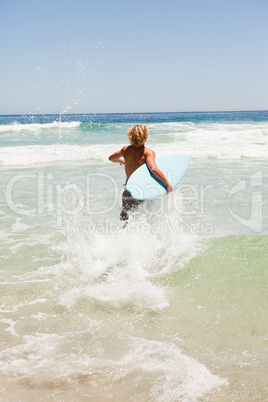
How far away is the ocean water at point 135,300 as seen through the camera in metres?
2.21

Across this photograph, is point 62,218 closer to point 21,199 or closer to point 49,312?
point 21,199

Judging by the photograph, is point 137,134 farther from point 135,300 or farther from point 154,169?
point 135,300

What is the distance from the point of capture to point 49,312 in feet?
10.1

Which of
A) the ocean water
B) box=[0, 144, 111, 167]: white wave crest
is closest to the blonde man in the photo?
the ocean water

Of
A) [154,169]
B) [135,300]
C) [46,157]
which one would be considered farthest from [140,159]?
[46,157]

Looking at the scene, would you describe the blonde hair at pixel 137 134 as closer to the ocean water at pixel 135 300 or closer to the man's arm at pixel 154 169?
the man's arm at pixel 154 169

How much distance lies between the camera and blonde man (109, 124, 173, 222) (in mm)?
4012

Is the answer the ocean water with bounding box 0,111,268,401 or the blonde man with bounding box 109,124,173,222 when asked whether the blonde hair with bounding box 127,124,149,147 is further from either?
the ocean water with bounding box 0,111,268,401

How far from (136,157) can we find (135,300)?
5.88ft

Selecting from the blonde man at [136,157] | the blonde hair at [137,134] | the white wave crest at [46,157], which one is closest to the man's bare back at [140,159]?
the blonde man at [136,157]

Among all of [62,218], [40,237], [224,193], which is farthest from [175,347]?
[224,193]

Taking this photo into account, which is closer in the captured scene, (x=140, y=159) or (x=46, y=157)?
(x=140, y=159)

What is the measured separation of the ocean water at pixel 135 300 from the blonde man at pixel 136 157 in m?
0.17

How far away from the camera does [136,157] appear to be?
4.25m
